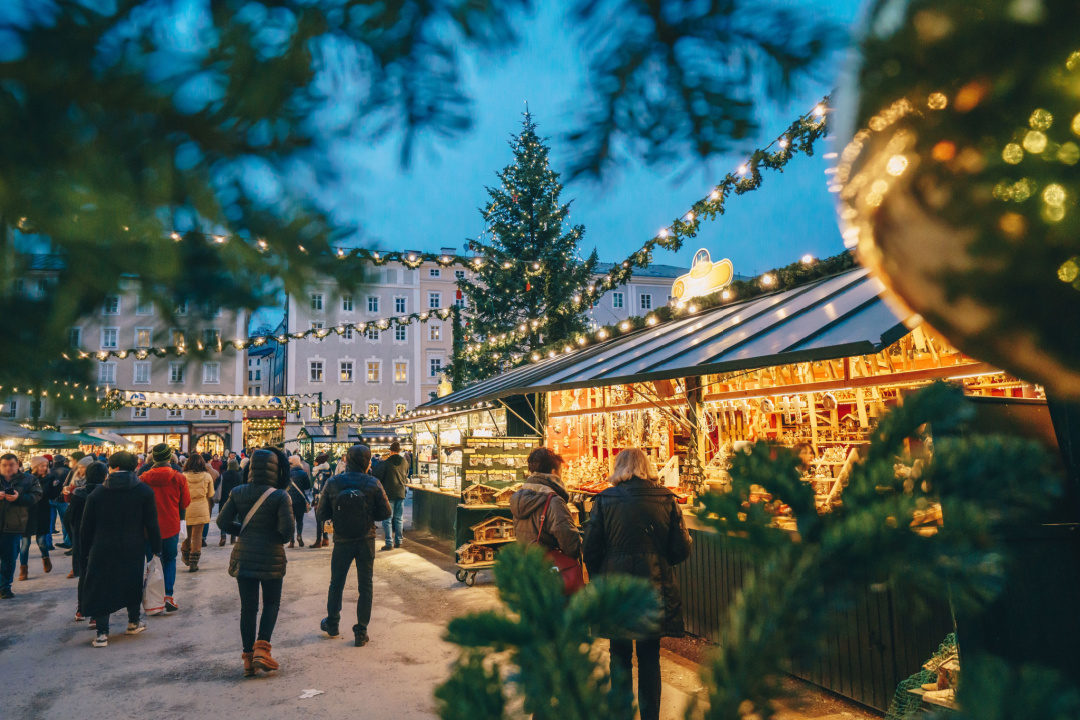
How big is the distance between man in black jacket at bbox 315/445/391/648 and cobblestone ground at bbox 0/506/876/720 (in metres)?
0.25

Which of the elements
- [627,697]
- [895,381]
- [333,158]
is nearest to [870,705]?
[895,381]

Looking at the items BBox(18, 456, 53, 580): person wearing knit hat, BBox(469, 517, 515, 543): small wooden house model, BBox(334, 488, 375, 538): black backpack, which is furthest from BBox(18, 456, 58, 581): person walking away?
BBox(469, 517, 515, 543): small wooden house model

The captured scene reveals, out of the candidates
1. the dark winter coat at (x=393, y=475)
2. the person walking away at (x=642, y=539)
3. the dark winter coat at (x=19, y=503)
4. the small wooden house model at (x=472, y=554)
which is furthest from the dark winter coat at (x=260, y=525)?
the dark winter coat at (x=393, y=475)

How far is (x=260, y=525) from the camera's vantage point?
5023 millimetres

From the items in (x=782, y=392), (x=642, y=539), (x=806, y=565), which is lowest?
(x=642, y=539)

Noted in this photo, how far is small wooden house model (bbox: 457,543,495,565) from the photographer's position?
7.93 meters

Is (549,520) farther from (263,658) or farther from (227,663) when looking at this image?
(227,663)

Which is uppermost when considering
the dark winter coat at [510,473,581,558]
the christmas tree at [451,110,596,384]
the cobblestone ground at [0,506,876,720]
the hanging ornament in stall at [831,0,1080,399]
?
the christmas tree at [451,110,596,384]

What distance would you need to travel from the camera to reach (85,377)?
0.98 m

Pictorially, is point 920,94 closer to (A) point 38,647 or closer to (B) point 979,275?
(B) point 979,275

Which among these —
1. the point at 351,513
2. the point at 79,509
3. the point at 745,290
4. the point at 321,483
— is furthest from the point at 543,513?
the point at 321,483

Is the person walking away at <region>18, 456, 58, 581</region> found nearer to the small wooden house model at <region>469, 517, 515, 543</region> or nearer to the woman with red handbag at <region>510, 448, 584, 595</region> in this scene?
the small wooden house model at <region>469, 517, 515, 543</region>

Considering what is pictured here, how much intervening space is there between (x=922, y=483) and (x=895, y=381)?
5.78 meters

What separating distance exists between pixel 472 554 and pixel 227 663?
329 centimetres
